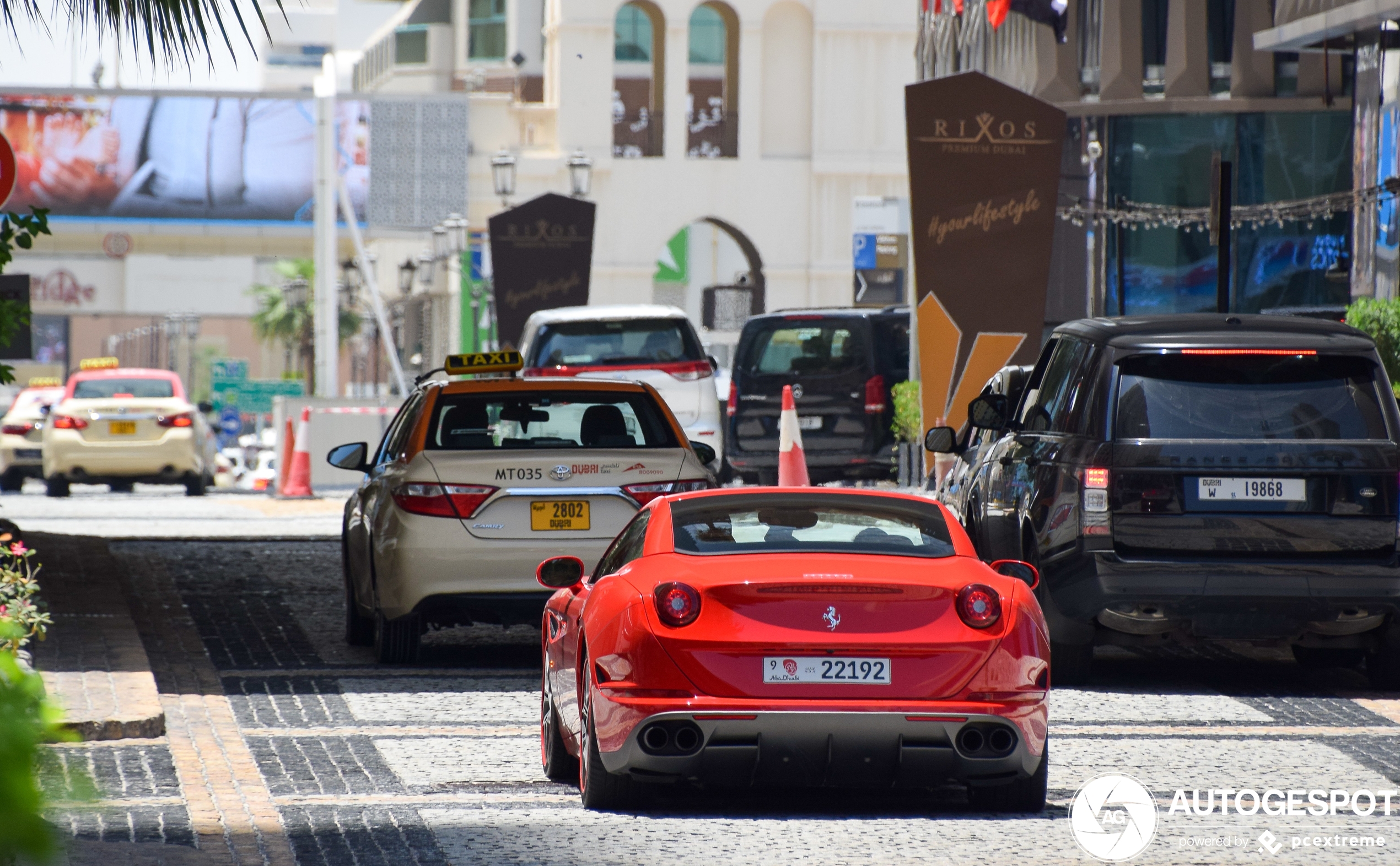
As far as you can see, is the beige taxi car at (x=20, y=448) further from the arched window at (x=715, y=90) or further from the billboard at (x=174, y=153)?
the arched window at (x=715, y=90)

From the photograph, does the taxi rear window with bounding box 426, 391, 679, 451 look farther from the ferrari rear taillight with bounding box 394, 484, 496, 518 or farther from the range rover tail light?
the range rover tail light

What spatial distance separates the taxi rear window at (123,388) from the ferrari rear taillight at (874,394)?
9656 mm

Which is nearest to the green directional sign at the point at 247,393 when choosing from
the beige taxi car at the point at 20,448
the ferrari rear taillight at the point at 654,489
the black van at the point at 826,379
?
the beige taxi car at the point at 20,448

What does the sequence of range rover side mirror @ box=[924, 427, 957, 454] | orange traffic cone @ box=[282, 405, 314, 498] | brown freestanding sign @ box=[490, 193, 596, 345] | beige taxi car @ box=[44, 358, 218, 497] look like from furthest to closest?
brown freestanding sign @ box=[490, 193, 596, 345] < orange traffic cone @ box=[282, 405, 314, 498] < beige taxi car @ box=[44, 358, 218, 497] < range rover side mirror @ box=[924, 427, 957, 454]

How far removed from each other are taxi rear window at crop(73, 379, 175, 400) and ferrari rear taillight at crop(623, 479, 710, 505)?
1945 cm

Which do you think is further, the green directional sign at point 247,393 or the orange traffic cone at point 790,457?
the green directional sign at point 247,393

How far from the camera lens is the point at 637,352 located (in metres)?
22.4

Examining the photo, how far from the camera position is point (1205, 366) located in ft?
32.8

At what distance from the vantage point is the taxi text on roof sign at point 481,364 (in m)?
13.6

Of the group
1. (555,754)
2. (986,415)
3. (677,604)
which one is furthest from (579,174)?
(677,604)

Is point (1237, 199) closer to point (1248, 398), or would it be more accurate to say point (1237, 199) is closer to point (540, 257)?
point (540, 257)

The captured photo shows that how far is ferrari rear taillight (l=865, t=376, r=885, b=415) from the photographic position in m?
24.5

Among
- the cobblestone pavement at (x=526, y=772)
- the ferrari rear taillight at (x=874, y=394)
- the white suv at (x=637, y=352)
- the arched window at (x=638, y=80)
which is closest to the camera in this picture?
the cobblestone pavement at (x=526, y=772)

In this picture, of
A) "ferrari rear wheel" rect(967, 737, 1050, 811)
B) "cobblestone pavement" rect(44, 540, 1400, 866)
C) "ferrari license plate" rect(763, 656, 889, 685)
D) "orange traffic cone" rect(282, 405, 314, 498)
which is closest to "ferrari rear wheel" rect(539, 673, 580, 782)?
"cobblestone pavement" rect(44, 540, 1400, 866)
